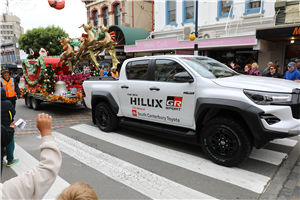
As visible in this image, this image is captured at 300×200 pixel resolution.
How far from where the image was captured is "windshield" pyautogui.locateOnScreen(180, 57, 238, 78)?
175 inches

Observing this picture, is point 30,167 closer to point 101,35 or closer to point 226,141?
point 226,141

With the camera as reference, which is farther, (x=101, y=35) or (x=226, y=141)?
(x=101, y=35)

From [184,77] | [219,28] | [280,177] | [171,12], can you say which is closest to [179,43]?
[219,28]

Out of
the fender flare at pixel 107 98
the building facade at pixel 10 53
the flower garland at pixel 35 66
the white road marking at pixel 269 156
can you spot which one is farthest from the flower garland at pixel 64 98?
the building facade at pixel 10 53

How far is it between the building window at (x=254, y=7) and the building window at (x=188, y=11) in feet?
12.6

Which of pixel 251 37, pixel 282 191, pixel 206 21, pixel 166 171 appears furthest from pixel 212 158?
pixel 206 21

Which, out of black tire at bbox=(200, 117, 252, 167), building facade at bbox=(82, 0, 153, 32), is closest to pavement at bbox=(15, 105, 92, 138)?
black tire at bbox=(200, 117, 252, 167)

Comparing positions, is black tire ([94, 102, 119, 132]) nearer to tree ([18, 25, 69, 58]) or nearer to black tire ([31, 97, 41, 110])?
black tire ([31, 97, 41, 110])

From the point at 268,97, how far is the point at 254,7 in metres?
11.5

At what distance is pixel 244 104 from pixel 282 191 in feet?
4.63

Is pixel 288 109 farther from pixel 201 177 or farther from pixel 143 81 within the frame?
pixel 143 81

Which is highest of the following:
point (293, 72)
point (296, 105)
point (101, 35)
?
point (101, 35)

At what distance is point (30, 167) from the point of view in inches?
168

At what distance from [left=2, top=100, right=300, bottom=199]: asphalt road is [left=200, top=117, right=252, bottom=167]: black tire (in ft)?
0.64
